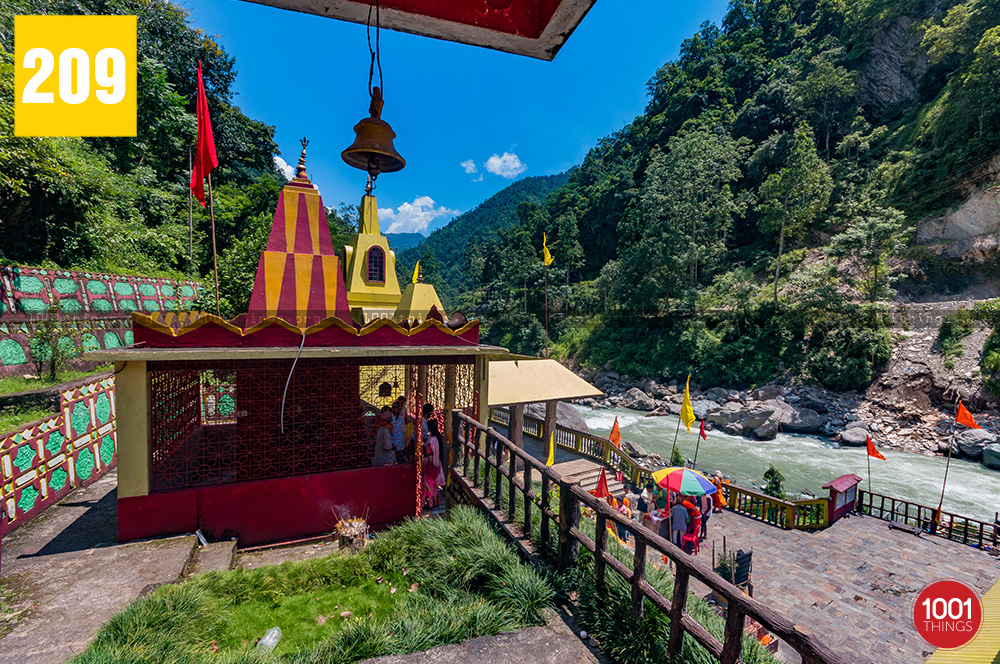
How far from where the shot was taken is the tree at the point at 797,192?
29.0m

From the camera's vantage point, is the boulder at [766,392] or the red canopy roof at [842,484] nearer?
the red canopy roof at [842,484]

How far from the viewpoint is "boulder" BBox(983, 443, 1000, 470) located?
705 inches

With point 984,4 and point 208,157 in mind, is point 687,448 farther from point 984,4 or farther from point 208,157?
point 984,4

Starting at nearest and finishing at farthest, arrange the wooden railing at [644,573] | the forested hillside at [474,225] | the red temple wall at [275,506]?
the wooden railing at [644,573], the red temple wall at [275,506], the forested hillside at [474,225]

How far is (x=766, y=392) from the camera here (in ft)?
89.9

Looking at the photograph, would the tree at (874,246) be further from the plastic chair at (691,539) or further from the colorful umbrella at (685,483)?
the plastic chair at (691,539)

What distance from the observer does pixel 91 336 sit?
1168 cm

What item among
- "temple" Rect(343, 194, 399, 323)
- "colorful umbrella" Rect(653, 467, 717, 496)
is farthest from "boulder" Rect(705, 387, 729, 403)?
"temple" Rect(343, 194, 399, 323)

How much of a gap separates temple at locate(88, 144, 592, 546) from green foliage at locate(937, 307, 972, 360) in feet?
95.4

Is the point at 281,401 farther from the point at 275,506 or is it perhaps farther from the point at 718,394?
the point at 718,394

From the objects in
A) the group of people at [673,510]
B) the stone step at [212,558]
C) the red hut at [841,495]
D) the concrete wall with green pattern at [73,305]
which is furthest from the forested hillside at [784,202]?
the concrete wall with green pattern at [73,305]

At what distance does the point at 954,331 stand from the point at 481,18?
33251 millimetres

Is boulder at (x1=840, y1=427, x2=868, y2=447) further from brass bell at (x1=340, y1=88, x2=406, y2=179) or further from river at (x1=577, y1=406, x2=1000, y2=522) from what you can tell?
brass bell at (x1=340, y1=88, x2=406, y2=179)

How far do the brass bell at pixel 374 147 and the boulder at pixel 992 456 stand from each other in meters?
26.9
